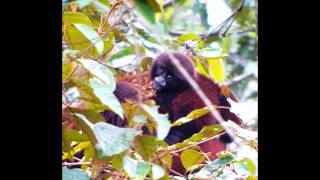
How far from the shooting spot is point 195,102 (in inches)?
135

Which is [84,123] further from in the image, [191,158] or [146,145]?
[191,158]

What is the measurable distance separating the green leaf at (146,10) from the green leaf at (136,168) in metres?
0.38

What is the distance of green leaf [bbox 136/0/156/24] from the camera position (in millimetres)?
835

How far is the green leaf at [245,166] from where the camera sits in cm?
132

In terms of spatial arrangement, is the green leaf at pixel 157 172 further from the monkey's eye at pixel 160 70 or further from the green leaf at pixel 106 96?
the monkey's eye at pixel 160 70

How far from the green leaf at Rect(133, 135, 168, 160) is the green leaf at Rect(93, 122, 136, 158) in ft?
0.32

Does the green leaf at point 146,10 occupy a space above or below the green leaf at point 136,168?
above

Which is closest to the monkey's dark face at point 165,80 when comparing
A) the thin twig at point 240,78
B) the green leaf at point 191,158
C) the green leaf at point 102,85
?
the thin twig at point 240,78

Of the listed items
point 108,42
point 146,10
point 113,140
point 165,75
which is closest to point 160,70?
point 165,75

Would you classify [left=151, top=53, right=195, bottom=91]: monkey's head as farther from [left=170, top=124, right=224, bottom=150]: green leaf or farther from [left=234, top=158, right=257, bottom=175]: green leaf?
[left=234, top=158, right=257, bottom=175]: green leaf
